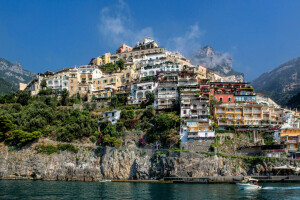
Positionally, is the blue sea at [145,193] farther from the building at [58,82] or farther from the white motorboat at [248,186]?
the building at [58,82]

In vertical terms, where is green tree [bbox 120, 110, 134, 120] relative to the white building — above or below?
below

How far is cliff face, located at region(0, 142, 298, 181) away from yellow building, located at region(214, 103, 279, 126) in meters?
12.6

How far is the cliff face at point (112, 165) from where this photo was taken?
59625mm

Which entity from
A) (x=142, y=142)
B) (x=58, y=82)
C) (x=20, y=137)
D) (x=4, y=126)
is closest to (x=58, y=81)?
(x=58, y=82)

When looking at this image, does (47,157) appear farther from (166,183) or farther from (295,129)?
(295,129)

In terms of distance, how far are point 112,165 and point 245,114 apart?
31.7m

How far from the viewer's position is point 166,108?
249 ft

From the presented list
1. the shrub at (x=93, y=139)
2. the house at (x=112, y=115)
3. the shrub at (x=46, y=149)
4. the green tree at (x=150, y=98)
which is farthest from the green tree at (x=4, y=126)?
the green tree at (x=150, y=98)

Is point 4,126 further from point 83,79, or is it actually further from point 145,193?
point 145,193

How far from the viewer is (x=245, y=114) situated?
7288 cm

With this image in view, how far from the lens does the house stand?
7476 cm

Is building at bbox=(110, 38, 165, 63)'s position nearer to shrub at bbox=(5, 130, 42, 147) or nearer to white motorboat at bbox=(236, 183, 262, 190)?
shrub at bbox=(5, 130, 42, 147)

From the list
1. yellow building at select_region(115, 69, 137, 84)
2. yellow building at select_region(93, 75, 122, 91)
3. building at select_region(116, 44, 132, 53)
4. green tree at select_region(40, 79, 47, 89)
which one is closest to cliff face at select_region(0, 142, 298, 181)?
yellow building at select_region(93, 75, 122, 91)

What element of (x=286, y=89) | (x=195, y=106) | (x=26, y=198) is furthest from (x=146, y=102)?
(x=286, y=89)
